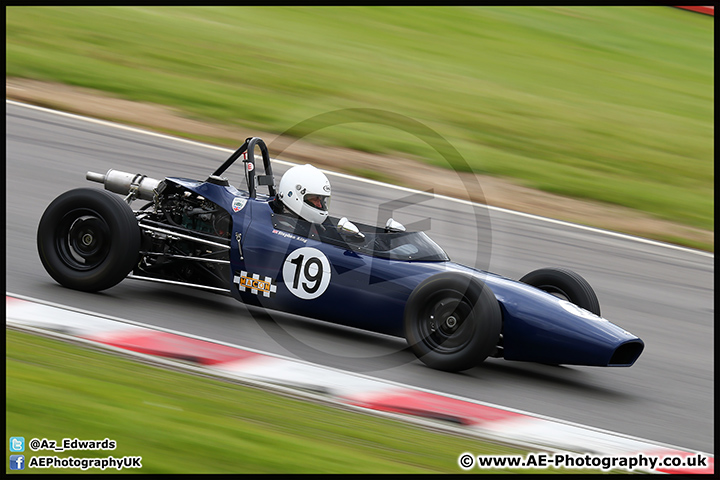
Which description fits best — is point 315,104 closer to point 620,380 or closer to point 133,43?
point 133,43

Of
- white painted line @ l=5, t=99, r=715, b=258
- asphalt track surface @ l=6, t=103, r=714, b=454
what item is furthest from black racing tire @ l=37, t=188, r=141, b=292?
white painted line @ l=5, t=99, r=715, b=258

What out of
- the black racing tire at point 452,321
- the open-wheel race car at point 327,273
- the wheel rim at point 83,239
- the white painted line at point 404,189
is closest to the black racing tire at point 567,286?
the open-wheel race car at point 327,273

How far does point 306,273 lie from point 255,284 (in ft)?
1.48

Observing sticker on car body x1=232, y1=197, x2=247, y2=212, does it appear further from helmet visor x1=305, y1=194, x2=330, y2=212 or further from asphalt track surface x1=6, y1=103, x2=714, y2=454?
asphalt track surface x1=6, y1=103, x2=714, y2=454

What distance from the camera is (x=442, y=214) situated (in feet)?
35.9

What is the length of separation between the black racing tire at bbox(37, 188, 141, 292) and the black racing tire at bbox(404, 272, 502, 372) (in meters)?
2.31

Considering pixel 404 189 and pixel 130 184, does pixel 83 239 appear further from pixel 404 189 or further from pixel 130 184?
pixel 404 189

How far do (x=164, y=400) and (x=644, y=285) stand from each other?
6197 millimetres

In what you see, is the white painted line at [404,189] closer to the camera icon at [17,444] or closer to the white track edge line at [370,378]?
the white track edge line at [370,378]

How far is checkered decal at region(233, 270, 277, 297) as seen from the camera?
6.68m

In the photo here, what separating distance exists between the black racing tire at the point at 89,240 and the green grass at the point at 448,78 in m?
6.26

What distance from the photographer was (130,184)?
303 inches

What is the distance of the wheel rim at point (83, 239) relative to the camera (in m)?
6.81

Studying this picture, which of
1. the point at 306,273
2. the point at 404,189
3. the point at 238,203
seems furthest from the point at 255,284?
the point at 404,189
